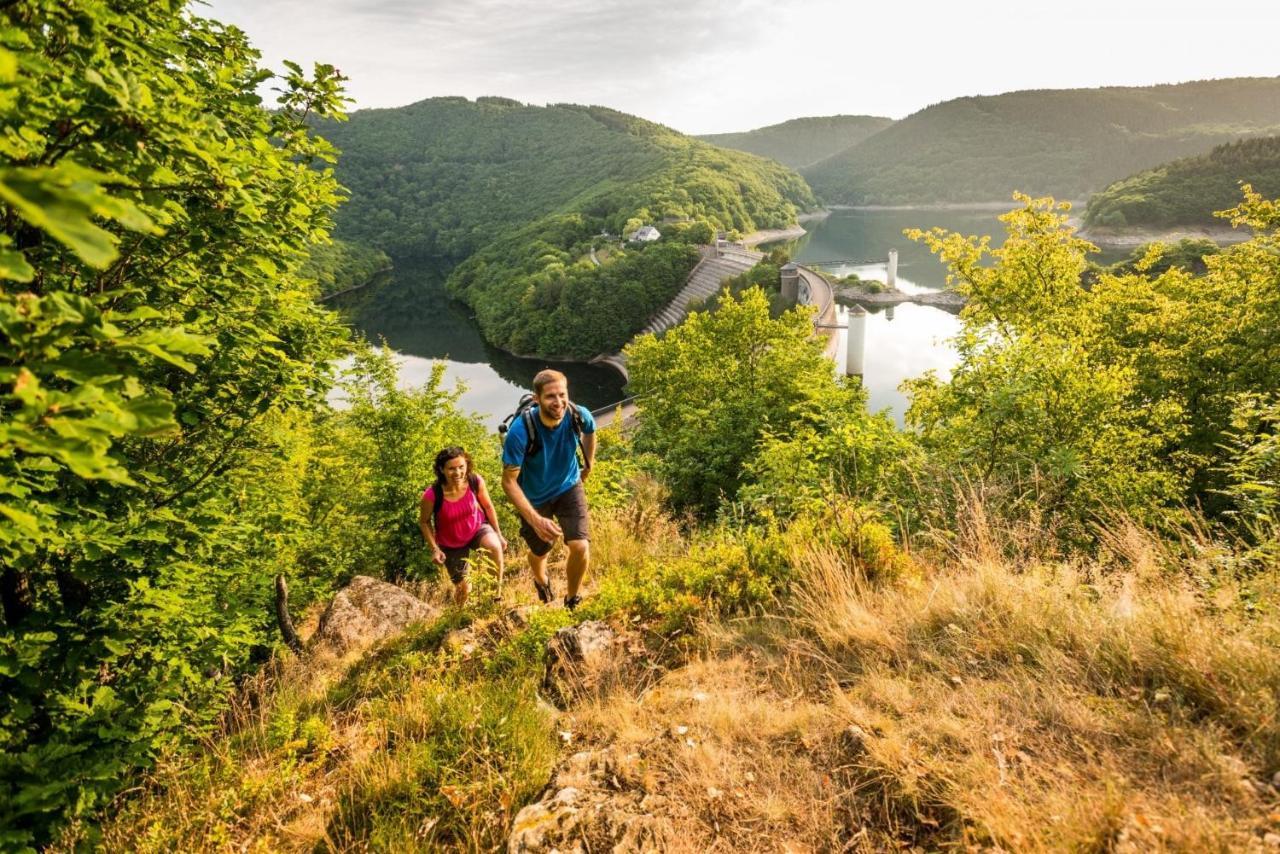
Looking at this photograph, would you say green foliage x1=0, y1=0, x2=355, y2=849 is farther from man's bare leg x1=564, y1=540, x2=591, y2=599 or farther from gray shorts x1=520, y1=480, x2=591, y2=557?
man's bare leg x1=564, y1=540, x2=591, y2=599

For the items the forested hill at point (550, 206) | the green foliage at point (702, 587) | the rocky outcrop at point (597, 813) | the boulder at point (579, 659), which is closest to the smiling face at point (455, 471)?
the green foliage at point (702, 587)

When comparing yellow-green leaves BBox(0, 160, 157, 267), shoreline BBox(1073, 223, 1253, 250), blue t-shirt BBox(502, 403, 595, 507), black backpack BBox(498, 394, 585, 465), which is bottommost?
blue t-shirt BBox(502, 403, 595, 507)

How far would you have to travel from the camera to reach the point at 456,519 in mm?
5355

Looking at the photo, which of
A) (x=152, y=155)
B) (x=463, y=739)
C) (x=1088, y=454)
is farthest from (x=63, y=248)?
(x=1088, y=454)

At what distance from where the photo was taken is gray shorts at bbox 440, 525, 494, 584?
5.41 metres

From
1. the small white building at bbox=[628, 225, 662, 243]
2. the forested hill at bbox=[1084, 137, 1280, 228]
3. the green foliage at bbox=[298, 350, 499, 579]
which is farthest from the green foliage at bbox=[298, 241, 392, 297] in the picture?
the forested hill at bbox=[1084, 137, 1280, 228]

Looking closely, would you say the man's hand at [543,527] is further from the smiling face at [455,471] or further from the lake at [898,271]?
the lake at [898,271]

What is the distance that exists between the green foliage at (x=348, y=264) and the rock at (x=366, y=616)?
83.9 m

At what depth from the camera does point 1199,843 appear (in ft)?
5.55

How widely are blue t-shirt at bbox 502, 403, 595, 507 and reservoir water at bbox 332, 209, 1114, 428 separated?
1915 centimetres

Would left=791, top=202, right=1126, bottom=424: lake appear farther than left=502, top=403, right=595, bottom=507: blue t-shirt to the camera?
Yes

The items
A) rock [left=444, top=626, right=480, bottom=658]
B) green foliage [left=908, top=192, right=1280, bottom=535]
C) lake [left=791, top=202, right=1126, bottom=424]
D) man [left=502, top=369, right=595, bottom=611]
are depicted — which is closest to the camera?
rock [left=444, top=626, right=480, bottom=658]

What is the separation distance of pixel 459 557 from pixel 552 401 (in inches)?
81.6

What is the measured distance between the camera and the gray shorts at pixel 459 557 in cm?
541
